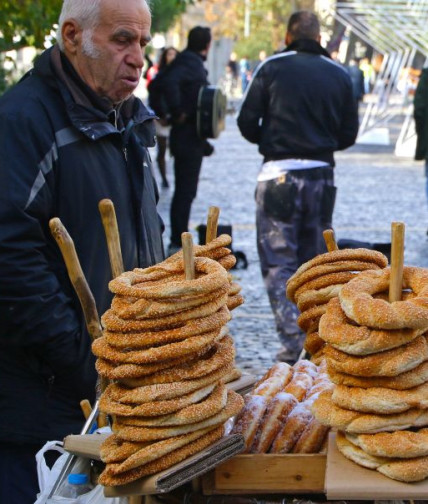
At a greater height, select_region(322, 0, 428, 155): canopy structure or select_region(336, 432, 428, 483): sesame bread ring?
select_region(336, 432, 428, 483): sesame bread ring

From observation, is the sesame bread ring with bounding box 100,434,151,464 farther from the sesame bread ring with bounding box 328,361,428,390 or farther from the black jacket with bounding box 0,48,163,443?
the black jacket with bounding box 0,48,163,443

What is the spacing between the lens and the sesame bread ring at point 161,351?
2426 mm

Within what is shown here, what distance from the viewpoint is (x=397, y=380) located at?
2439 millimetres

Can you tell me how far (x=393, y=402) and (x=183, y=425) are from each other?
50 centimetres

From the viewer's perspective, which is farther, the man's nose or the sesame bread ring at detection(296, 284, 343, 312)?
the man's nose

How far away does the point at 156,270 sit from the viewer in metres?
2.74

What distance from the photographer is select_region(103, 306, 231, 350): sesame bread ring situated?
246 cm

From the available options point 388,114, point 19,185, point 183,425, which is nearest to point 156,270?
point 183,425

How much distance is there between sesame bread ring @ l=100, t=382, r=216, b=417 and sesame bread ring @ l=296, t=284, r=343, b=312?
2.44 ft

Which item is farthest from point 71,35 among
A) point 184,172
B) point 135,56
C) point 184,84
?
point 184,84

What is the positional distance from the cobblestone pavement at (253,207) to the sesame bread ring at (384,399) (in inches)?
143

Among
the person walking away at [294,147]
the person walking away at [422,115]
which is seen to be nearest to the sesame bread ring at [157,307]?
the person walking away at [294,147]

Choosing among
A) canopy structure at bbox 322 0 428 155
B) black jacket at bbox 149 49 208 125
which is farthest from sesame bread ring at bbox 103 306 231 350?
canopy structure at bbox 322 0 428 155

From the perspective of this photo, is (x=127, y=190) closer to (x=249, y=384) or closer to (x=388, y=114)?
(x=249, y=384)
